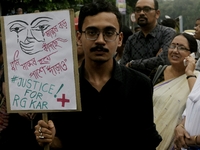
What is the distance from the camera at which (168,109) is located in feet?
13.8

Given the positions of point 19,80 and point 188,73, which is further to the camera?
point 188,73

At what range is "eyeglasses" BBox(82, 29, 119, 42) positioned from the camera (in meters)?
2.77

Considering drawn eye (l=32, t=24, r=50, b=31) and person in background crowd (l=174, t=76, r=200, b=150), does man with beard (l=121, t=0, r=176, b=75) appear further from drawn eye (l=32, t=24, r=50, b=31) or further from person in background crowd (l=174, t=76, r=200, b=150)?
drawn eye (l=32, t=24, r=50, b=31)

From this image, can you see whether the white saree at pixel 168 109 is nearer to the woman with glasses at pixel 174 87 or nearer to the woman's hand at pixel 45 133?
the woman with glasses at pixel 174 87

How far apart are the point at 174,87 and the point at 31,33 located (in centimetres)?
192

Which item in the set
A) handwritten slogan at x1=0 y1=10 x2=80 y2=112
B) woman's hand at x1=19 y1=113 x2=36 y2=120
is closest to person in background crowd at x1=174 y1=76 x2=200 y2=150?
handwritten slogan at x1=0 y1=10 x2=80 y2=112

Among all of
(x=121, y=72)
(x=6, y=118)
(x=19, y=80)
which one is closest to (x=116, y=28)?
(x=121, y=72)

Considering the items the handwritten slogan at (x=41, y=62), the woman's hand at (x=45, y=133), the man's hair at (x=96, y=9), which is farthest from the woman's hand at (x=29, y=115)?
the man's hair at (x=96, y=9)

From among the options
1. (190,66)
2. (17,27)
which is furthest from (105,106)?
(190,66)

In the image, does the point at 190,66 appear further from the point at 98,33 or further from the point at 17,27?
the point at 17,27

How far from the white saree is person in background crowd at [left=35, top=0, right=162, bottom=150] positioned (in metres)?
1.36

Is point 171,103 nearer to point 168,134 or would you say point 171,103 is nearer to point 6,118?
point 168,134

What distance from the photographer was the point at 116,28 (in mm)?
2824

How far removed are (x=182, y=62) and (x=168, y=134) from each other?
84cm
